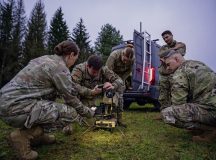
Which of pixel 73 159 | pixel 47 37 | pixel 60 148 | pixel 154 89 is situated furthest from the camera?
pixel 47 37

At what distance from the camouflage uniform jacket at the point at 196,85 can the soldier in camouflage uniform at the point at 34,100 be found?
165 centimetres

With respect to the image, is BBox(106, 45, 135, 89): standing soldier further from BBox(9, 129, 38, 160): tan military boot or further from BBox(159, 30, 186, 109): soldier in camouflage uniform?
BBox(9, 129, 38, 160): tan military boot

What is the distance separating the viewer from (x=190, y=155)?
3.59 metres

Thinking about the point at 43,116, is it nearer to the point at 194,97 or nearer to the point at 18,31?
the point at 194,97

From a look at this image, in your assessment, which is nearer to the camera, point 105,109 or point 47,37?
point 105,109

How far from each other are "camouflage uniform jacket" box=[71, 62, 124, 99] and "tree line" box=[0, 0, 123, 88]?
981 inches

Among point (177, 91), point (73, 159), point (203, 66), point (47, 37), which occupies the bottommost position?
point (73, 159)

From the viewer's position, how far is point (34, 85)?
3.30 metres

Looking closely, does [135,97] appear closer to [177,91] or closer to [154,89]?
[154,89]

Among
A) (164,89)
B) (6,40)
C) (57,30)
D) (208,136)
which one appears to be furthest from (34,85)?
(57,30)

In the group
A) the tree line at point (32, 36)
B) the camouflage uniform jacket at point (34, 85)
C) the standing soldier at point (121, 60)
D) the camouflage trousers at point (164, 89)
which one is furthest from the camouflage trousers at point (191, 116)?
the tree line at point (32, 36)

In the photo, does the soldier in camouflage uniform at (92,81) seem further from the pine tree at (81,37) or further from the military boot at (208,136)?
the pine tree at (81,37)

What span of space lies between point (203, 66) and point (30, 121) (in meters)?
2.76

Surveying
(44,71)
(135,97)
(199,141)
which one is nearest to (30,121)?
(44,71)
